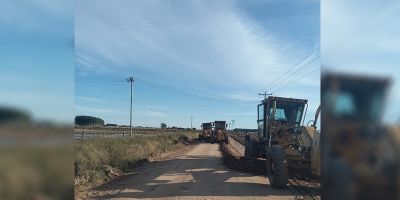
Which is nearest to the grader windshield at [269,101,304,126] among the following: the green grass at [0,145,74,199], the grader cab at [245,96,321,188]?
the grader cab at [245,96,321,188]

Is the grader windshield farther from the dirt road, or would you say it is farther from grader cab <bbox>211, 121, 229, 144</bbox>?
grader cab <bbox>211, 121, 229, 144</bbox>

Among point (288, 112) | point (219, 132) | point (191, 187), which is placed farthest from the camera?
point (219, 132)

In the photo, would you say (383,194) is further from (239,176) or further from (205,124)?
(205,124)

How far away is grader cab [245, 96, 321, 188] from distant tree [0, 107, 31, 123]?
8891 millimetres

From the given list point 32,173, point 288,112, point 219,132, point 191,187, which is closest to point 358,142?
point 32,173

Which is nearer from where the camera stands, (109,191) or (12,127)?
(12,127)

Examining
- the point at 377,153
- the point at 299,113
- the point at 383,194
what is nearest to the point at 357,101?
the point at 377,153

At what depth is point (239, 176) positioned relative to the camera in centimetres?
1698

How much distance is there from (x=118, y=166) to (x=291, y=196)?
33.9 feet

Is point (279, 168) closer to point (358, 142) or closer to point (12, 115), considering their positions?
point (12, 115)

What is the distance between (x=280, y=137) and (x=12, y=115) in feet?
46.2

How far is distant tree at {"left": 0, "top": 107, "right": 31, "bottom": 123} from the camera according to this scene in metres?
3.18

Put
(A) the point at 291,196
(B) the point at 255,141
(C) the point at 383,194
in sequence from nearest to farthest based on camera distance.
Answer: (C) the point at 383,194 < (A) the point at 291,196 < (B) the point at 255,141

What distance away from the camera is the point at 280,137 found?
16578 mm
